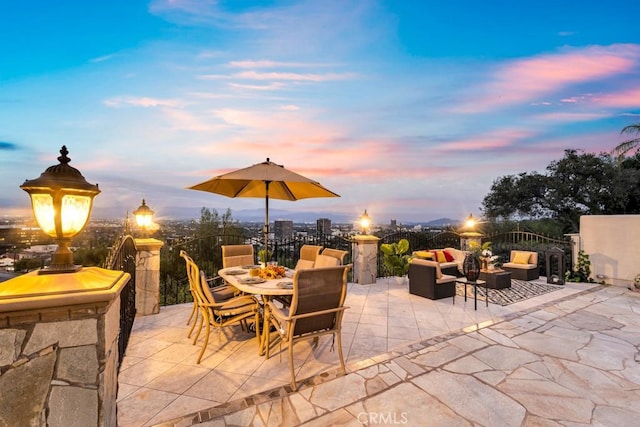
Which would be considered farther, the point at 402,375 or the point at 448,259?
the point at 448,259

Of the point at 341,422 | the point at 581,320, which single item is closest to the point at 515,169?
the point at 581,320

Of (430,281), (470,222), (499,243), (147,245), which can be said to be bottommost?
(430,281)

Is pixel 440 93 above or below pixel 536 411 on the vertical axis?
above

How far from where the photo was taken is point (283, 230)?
755 cm

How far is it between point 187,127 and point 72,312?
23.5 feet

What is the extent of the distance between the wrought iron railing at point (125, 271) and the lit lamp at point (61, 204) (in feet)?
4.40

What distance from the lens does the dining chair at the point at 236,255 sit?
4.86m

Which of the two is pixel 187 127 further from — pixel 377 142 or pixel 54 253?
pixel 54 253

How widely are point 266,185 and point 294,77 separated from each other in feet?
12.0

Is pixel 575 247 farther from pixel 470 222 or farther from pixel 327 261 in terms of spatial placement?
pixel 327 261

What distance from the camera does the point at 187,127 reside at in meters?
7.37

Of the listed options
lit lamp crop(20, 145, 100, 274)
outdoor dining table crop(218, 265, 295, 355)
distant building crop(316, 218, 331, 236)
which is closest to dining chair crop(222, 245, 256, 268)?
outdoor dining table crop(218, 265, 295, 355)

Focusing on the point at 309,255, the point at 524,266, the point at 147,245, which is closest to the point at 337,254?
the point at 309,255

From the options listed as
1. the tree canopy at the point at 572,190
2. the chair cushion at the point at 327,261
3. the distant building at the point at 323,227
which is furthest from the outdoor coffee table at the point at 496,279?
the tree canopy at the point at 572,190
